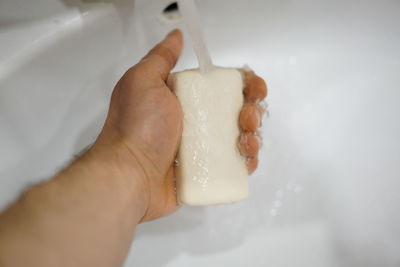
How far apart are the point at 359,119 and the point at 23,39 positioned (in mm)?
671

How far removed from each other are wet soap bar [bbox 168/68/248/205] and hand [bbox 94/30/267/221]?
0.7 inches

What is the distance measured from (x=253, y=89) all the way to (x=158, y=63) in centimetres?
16

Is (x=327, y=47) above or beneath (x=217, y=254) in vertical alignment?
above

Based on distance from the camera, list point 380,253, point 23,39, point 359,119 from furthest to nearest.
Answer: point 359,119
point 380,253
point 23,39

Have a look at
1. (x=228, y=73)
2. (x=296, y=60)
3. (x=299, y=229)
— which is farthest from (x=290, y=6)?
(x=299, y=229)

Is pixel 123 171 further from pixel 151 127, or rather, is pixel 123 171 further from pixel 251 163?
pixel 251 163

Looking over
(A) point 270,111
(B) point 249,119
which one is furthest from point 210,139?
(A) point 270,111

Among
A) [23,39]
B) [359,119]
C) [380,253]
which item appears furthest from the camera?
[359,119]

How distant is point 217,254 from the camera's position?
0.76 m

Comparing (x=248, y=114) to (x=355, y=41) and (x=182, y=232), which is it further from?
(x=355, y=41)

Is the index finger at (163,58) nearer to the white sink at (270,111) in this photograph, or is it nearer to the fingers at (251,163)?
the white sink at (270,111)

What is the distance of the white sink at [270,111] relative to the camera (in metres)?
0.64

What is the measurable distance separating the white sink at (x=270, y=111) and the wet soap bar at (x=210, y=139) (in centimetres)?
20

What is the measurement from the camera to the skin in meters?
0.43
